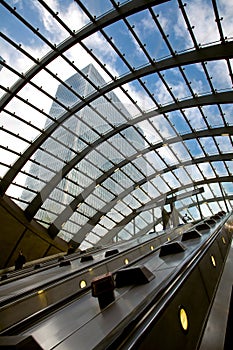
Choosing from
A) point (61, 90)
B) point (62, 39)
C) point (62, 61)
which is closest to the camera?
point (62, 39)

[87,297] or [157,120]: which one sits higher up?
[157,120]

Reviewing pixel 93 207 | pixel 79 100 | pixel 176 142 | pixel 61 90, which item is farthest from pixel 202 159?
pixel 61 90

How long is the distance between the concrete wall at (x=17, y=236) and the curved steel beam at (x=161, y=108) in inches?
61.9

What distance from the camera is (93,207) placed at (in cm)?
→ 2523

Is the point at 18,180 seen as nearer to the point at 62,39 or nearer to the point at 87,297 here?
the point at 62,39

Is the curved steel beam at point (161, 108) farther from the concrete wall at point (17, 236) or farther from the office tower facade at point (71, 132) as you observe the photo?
the concrete wall at point (17, 236)

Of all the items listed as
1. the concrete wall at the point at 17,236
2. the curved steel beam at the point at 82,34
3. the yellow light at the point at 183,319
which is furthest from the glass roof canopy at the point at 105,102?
the yellow light at the point at 183,319

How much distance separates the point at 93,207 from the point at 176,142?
33.3 ft

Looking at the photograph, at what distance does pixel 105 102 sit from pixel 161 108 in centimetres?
379

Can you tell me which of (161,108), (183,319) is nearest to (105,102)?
(161,108)

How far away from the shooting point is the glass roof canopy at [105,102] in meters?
11.6

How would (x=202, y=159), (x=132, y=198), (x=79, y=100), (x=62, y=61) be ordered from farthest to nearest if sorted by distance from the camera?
(x=132, y=198) < (x=202, y=159) < (x=79, y=100) < (x=62, y=61)

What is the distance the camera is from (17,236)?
1889cm

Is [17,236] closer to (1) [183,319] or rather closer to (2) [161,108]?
(2) [161,108]
